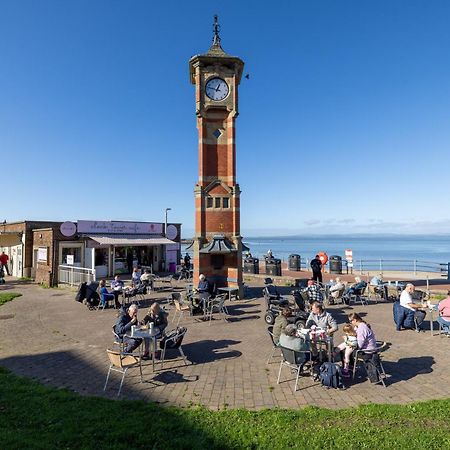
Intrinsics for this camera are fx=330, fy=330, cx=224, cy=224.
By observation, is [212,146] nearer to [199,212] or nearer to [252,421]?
[199,212]

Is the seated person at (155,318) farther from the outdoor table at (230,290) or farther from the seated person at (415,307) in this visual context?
the seated person at (415,307)

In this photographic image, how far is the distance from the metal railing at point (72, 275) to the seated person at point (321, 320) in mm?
14080

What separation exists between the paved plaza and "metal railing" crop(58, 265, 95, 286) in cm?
647

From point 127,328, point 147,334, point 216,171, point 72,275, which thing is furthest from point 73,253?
point 147,334

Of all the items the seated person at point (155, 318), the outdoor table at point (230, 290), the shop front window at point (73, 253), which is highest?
the shop front window at point (73, 253)

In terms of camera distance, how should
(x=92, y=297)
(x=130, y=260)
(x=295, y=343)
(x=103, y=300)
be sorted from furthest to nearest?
(x=130, y=260) → (x=92, y=297) → (x=103, y=300) → (x=295, y=343)

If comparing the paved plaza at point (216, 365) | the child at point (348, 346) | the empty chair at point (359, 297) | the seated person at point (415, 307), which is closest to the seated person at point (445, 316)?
the paved plaza at point (216, 365)

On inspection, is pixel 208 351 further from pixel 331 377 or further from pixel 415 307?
pixel 415 307

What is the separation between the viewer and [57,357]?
793cm

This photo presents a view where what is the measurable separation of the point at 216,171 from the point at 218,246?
12.6ft

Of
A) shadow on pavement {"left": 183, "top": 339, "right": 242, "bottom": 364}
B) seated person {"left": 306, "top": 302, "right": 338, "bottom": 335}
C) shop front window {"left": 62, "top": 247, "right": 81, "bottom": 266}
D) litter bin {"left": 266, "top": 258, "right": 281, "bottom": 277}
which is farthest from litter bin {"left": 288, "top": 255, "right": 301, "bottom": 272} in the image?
seated person {"left": 306, "top": 302, "right": 338, "bottom": 335}

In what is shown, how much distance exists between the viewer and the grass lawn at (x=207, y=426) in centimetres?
426

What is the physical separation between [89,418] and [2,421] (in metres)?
1.23

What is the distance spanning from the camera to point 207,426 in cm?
469
